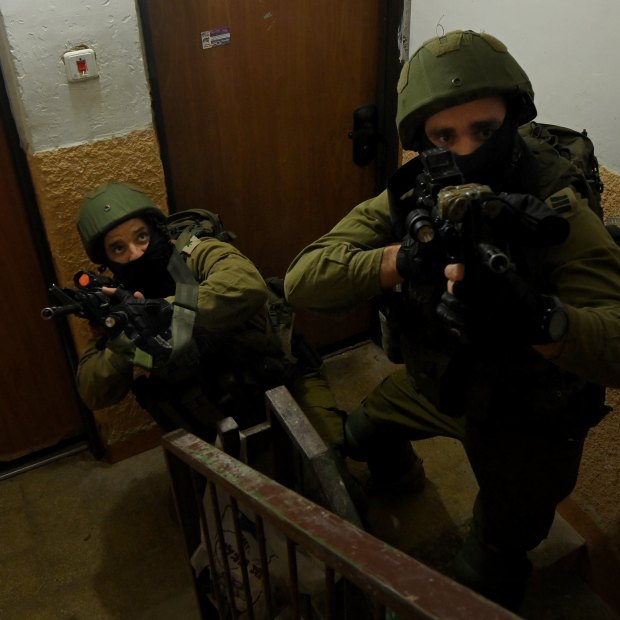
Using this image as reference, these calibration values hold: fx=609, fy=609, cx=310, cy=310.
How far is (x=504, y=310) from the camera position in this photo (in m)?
1.20

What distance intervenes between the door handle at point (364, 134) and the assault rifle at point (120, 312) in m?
1.49

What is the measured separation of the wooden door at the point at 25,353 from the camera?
244 centimetres

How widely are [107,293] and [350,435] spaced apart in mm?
1045

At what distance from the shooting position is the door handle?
3014 mm

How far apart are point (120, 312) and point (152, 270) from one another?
0.32 meters

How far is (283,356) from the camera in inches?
98.4

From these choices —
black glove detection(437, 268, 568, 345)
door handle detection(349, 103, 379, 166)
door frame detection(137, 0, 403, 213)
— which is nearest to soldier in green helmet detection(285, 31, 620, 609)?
black glove detection(437, 268, 568, 345)

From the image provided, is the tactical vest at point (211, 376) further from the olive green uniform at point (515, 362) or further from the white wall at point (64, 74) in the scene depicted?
the olive green uniform at point (515, 362)

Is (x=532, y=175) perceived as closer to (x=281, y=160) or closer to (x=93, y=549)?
(x=281, y=160)

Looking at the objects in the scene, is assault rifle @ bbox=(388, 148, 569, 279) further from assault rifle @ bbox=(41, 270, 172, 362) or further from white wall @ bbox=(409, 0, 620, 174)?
assault rifle @ bbox=(41, 270, 172, 362)

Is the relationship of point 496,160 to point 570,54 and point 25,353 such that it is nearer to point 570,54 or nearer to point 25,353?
point 570,54

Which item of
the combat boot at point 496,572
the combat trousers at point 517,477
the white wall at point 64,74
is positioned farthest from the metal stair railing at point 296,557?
the white wall at point 64,74

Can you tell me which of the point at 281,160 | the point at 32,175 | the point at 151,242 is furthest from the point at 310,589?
the point at 281,160

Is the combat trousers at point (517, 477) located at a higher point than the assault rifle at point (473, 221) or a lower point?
lower
